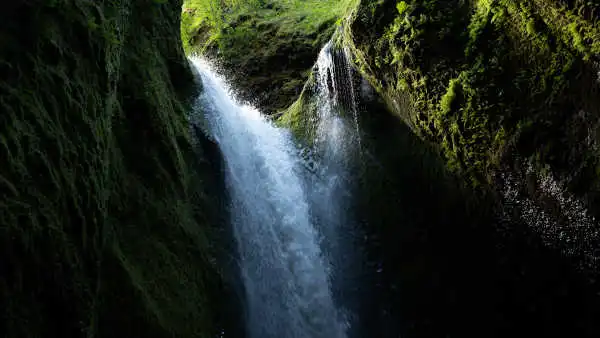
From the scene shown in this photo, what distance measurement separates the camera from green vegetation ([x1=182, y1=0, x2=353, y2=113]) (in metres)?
11.5

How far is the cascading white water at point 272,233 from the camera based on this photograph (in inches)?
240

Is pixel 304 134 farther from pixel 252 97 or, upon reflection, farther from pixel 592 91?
pixel 592 91

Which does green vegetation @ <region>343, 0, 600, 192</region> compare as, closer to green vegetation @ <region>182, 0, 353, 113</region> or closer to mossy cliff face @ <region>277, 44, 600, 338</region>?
mossy cliff face @ <region>277, 44, 600, 338</region>

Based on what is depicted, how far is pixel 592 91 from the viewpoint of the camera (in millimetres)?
3793

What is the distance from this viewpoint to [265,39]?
12.5 m

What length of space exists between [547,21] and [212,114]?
5.74 m

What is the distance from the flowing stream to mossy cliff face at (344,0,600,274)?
2.20 m

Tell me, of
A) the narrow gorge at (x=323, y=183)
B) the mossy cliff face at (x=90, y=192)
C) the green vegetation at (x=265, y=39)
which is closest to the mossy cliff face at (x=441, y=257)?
the narrow gorge at (x=323, y=183)

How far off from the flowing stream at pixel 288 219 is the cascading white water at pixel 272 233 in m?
0.02

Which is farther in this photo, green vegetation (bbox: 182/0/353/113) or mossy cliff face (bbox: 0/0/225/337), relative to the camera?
green vegetation (bbox: 182/0/353/113)

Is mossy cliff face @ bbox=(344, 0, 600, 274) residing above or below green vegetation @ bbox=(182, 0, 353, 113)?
above

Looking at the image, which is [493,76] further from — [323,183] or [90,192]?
[90,192]

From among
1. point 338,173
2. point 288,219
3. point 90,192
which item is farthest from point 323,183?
point 90,192

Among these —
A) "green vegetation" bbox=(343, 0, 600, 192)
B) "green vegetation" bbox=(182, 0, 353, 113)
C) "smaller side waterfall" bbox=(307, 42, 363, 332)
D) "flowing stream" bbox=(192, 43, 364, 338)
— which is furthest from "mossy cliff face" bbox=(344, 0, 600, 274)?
"green vegetation" bbox=(182, 0, 353, 113)
